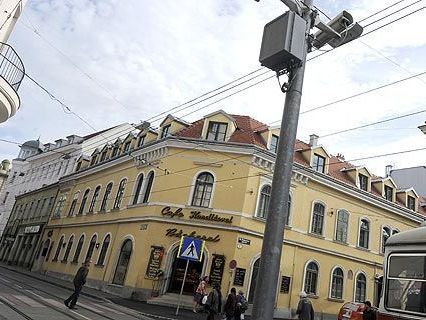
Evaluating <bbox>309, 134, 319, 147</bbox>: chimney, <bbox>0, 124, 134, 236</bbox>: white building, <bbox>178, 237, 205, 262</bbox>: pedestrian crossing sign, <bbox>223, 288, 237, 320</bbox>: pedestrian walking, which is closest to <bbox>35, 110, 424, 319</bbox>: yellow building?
<bbox>309, 134, 319, 147</bbox>: chimney

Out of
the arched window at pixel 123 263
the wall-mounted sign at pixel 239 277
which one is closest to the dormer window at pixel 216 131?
the wall-mounted sign at pixel 239 277

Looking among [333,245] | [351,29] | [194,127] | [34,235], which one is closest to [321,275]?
[333,245]

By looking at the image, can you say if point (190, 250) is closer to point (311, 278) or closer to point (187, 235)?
point (187, 235)

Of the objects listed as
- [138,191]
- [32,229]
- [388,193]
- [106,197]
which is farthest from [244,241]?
[32,229]

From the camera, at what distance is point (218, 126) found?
24.9 meters

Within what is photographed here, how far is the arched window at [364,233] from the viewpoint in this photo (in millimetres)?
28359

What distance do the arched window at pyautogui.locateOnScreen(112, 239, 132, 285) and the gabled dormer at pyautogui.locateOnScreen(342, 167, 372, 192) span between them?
680 inches

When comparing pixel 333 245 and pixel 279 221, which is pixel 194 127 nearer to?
pixel 333 245

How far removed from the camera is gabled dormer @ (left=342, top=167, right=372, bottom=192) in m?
29.4

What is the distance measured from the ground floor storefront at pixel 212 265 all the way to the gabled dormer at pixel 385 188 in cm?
608

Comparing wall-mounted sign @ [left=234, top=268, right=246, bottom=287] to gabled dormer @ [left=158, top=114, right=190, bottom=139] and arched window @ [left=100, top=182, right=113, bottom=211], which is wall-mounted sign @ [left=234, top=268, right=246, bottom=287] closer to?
gabled dormer @ [left=158, top=114, right=190, bottom=139]

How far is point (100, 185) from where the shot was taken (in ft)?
105

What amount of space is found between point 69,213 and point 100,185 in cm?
586

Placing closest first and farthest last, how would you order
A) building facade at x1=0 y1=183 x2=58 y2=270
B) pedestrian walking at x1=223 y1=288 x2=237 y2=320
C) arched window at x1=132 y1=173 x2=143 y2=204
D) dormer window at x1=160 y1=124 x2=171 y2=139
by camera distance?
pedestrian walking at x1=223 y1=288 x2=237 y2=320 → arched window at x1=132 y1=173 x2=143 y2=204 → dormer window at x1=160 y1=124 x2=171 y2=139 → building facade at x1=0 y1=183 x2=58 y2=270
